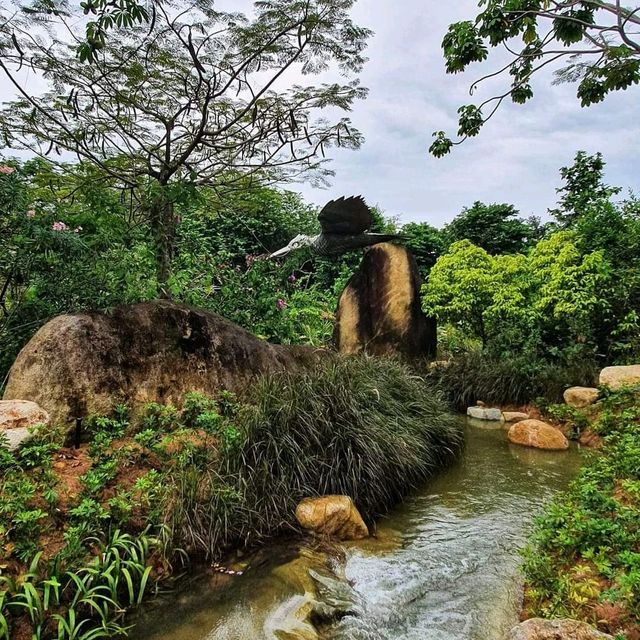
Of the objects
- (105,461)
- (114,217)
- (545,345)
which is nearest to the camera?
(105,461)

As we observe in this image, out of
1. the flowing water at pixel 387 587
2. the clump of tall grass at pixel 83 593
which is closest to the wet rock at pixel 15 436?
the clump of tall grass at pixel 83 593

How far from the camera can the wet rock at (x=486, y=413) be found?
23.4 feet

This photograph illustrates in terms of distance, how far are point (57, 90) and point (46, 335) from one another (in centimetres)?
312

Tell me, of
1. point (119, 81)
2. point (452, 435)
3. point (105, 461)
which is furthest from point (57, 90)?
point (452, 435)

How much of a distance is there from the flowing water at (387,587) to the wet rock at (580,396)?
2.92m

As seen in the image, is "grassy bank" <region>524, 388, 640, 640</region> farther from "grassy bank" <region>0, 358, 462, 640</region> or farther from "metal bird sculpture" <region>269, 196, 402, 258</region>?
"metal bird sculpture" <region>269, 196, 402, 258</region>

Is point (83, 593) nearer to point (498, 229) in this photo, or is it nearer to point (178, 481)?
point (178, 481)

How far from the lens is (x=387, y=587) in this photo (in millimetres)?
2896

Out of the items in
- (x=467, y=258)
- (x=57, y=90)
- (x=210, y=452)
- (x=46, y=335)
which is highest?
(x=57, y=90)

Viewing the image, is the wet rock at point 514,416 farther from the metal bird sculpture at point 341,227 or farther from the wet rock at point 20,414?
the wet rock at point 20,414

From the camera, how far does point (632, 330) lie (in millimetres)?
7098

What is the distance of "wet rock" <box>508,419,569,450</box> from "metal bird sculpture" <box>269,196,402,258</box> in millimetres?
4546

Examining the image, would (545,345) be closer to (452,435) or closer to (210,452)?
(452,435)

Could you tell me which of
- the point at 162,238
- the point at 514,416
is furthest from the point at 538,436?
the point at 162,238
